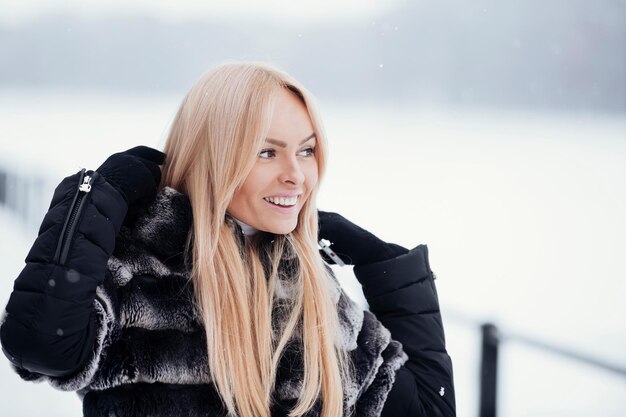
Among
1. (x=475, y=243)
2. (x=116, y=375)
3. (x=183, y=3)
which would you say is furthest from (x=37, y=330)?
(x=183, y=3)

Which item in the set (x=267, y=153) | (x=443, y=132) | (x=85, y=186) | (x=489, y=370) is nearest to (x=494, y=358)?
(x=489, y=370)

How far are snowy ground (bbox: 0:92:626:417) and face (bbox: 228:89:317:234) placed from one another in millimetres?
353

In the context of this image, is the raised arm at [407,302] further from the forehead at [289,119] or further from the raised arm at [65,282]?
the raised arm at [65,282]

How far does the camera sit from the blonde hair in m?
1.25

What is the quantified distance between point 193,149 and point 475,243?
20.7 feet

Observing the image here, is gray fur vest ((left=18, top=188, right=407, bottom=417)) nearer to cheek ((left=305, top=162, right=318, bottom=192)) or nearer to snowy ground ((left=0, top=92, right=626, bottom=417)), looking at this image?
cheek ((left=305, top=162, right=318, bottom=192))

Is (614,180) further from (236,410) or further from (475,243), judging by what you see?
(236,410)

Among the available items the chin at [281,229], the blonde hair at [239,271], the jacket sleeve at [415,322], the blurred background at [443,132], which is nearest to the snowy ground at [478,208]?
the blurred background at [443,132]

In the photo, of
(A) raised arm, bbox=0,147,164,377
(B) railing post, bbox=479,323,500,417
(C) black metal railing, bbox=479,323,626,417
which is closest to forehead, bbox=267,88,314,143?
(A) raised arm, bbox=0,147,164,377

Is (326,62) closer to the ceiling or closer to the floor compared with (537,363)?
closer to the ceiling

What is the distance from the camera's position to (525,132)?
1497 cm

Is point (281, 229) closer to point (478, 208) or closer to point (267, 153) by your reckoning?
point (267, 153)

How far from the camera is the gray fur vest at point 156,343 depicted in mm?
1129

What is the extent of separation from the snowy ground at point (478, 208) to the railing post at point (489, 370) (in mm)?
36
